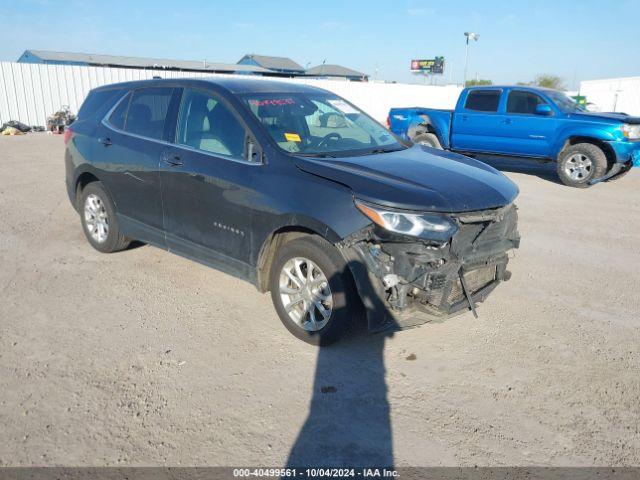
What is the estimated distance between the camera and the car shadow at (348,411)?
2875 millimetres

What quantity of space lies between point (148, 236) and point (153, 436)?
255cm

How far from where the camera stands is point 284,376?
11.9ft

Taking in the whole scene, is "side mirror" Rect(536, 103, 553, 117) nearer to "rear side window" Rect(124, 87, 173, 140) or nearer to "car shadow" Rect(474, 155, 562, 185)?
"car shadow" Rect(474, 155, 562, 185)

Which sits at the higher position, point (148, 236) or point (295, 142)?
point (295, 142)

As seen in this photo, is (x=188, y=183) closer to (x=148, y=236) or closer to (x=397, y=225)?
(x=148, y=236)

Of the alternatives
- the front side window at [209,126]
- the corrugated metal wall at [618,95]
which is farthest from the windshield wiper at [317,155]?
the corrugated metal wall at [618,95]

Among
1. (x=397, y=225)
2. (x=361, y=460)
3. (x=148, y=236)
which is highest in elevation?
(x=397, y=225)

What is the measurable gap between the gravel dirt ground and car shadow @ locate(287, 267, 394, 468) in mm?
12

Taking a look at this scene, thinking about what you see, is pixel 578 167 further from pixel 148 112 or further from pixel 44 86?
pixel 44 86

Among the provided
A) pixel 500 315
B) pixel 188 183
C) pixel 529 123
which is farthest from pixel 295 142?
pixel 529 123

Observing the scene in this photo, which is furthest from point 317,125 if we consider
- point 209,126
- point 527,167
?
point 527,167


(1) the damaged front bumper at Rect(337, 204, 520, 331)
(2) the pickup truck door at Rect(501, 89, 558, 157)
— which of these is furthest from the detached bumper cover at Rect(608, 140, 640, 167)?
(1) the damaged front bumper at Rect(337, 204, 520, 331)

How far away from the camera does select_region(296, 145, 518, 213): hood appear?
3.57 metres

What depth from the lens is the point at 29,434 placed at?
2996mm
